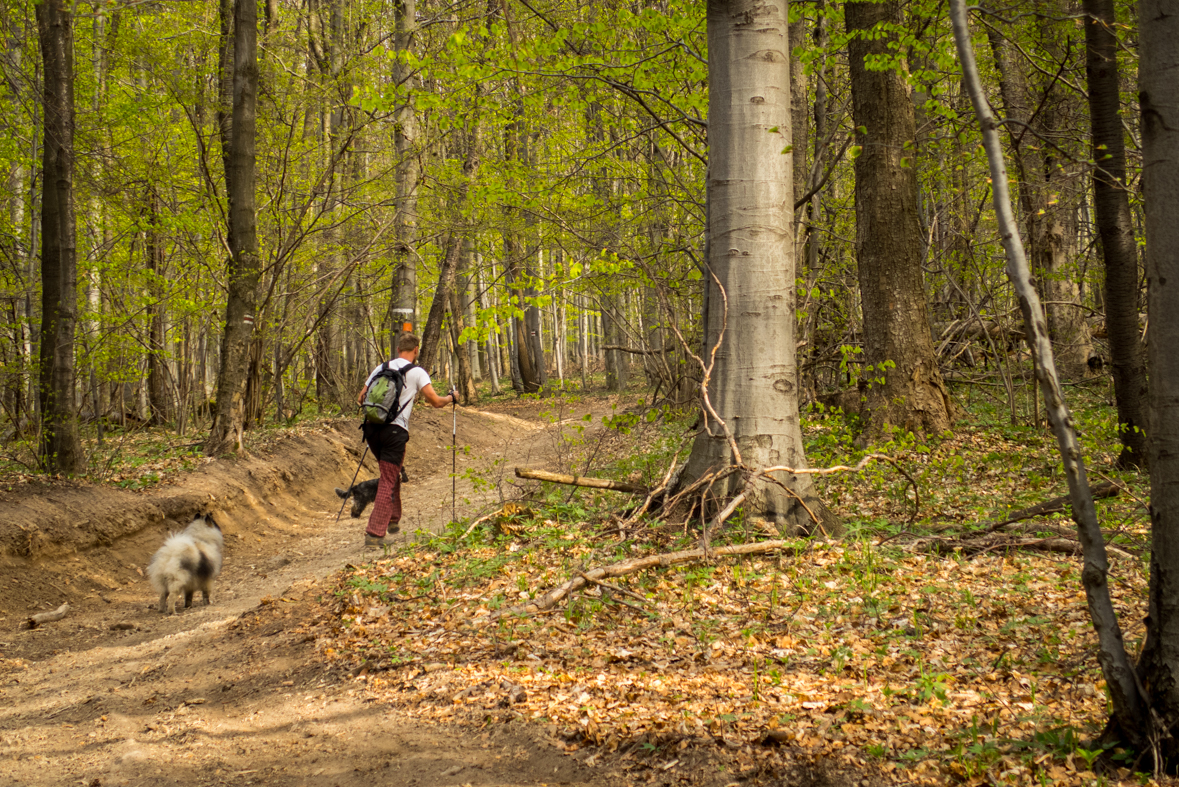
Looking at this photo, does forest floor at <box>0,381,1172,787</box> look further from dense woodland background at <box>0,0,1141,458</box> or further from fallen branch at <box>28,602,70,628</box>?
dense woodland background at <box>0,0,1141,458</box>

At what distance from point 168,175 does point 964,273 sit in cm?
1281

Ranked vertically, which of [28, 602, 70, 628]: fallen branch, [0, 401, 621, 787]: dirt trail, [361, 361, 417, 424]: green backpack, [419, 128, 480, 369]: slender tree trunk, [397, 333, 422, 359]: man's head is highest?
[419, 128, 480, 369]: slender tree trunk

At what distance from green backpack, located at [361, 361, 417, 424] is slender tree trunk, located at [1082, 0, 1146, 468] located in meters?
7.28

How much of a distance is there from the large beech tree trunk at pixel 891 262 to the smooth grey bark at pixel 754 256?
415 cm

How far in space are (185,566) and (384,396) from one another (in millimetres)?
2479

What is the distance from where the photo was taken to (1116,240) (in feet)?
25.2

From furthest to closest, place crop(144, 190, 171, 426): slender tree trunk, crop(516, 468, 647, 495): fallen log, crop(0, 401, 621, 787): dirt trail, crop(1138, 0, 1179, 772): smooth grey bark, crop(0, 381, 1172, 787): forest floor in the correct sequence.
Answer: crop(144, 190, 171, 426): slender tree trunk
crop(516, 468, 647, 495): fallen log
crop(0, 401, 621, 787): dirt trail
crop(0, 381, 1172, 787): forest floor
crop(1138, 0, 1179, 772): smooth grey bark

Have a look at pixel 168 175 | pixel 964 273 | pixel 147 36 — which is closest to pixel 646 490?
pixel 964 273

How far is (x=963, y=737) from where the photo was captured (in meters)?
3.09

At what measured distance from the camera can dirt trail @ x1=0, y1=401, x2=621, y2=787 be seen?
3570 millimetres

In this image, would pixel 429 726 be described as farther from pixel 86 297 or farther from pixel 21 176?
pixel 21 176

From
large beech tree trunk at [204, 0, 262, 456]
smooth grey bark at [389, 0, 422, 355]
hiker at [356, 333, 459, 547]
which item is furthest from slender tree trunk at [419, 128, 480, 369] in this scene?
hiker at [356, 333, 459, 547]

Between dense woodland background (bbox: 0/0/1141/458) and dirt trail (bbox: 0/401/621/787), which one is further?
dense woodland background (bbox: 0/0/1141/458)

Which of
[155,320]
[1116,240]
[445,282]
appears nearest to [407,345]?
[1116,240]
